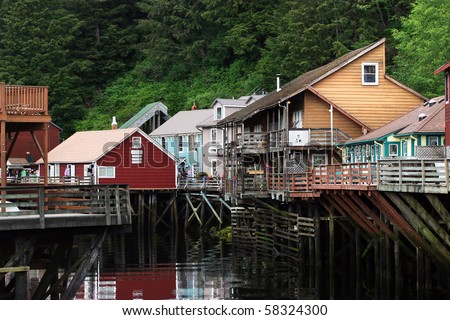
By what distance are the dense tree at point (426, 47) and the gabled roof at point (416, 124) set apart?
1217 cm

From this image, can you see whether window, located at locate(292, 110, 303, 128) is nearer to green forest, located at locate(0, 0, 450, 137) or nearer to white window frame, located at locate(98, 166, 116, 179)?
white window frame, located at locate(98, 166, 116, 179)

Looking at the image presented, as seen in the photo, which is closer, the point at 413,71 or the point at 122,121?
the point at 413,71

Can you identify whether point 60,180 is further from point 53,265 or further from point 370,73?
point 53,265

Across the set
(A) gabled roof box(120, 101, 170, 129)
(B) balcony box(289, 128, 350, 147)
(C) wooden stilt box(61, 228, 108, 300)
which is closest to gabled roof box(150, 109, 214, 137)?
(A) gabled roof box(120, 101, 170, 129)

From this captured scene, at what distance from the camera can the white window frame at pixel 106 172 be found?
216 feet

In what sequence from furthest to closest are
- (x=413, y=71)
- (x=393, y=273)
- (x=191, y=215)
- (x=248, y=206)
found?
(x=191, y=215), (x=413, y=71), (x=248, y=206), (x=393, y=273)

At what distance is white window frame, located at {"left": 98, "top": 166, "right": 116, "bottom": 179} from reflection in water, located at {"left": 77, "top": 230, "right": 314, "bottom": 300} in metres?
12.8

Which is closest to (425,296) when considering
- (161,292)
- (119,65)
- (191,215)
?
(161,292)

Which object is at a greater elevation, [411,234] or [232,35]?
[232,35]
